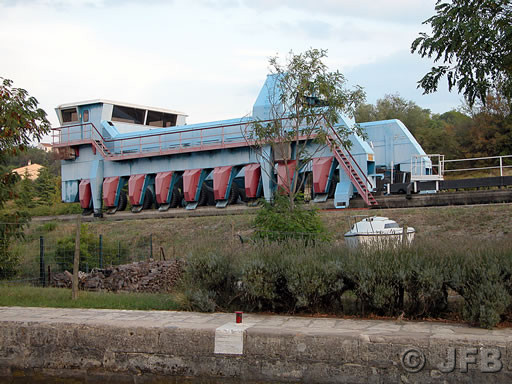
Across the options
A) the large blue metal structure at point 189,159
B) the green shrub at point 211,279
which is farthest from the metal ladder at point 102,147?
the green shrub at point 211,279

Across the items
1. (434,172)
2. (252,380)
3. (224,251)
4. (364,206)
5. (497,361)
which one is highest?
(434,172)

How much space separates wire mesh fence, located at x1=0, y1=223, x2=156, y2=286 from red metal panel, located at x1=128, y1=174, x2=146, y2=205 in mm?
→ 5746

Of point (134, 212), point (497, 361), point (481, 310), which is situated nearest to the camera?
point (497, 361)

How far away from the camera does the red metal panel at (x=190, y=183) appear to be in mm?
24641

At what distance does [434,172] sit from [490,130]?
42.9ft

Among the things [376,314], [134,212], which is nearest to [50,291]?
[376,314]

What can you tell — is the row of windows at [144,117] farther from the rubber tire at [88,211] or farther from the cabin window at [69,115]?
the rubber tire at [88,211]

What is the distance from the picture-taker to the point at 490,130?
33812 millimetres

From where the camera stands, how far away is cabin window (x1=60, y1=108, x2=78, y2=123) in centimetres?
2922

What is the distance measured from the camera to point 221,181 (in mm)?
23672

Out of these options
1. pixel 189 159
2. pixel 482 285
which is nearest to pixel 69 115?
pixel 189 159

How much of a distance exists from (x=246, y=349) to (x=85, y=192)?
76.0ft

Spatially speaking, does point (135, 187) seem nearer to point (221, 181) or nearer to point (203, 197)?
point (203, 197)

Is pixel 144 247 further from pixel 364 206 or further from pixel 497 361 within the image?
pixel 497 361
